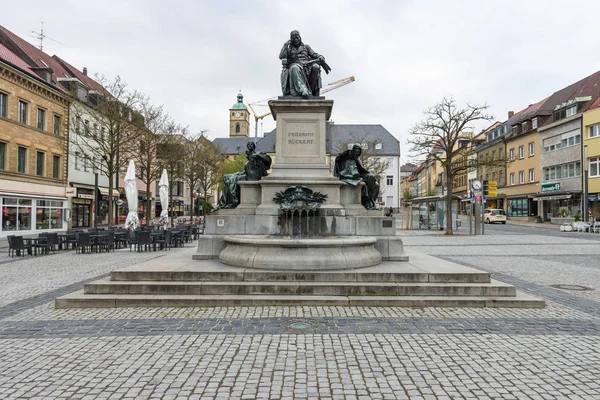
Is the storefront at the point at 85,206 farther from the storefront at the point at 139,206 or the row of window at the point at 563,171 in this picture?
the row of window at the point at 563,171

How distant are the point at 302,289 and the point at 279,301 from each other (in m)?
0.50

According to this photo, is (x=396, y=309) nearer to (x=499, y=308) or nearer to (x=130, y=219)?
(x=499, y=308)

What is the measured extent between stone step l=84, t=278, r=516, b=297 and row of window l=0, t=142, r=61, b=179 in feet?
81.7

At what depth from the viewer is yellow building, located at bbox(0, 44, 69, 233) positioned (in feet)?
85.5

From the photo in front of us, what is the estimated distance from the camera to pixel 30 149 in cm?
2855

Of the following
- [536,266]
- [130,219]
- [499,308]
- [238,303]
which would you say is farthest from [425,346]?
[130,219]

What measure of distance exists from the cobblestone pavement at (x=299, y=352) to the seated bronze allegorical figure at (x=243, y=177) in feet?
14.5

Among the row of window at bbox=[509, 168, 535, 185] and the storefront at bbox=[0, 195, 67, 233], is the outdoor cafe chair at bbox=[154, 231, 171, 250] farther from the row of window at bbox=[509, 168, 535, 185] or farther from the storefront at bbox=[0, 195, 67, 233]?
the row of window at bbox=[509, 168, 535, 185]

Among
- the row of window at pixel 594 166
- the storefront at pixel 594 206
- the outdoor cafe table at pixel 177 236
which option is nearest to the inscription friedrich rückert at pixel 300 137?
the outdoor cafe table at pixel 177 236

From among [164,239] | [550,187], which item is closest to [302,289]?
[164,239]

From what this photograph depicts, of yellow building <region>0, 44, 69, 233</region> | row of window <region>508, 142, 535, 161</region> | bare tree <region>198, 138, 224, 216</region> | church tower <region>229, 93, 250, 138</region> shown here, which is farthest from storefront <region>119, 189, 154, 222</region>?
church tower <region>229, 93, 250, 138</region>

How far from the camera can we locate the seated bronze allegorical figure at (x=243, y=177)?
10719mm

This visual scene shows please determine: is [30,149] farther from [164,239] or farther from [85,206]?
[164,239]

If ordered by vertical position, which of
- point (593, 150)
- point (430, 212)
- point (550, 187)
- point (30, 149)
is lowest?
point (430, 212)
